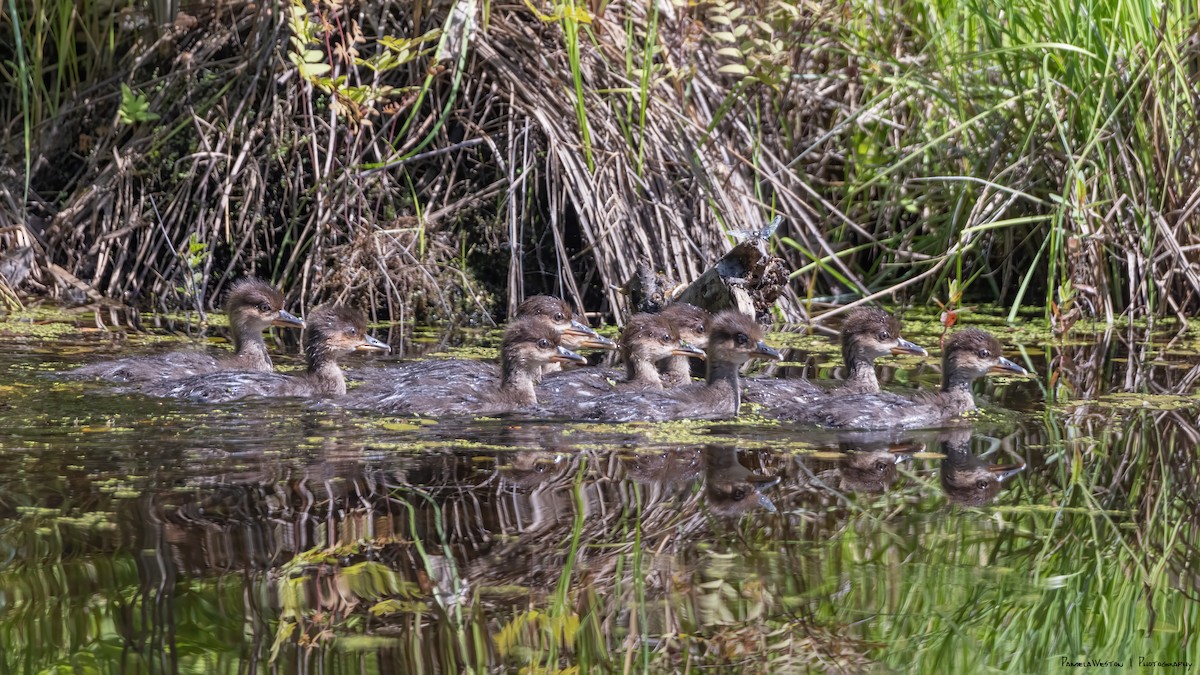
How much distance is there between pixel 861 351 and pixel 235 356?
3.16m

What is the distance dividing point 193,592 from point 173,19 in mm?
6773

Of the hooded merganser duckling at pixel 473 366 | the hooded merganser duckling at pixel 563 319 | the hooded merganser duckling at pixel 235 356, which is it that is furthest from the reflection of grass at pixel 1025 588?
the hooded merganser duckling at pixel 235 356

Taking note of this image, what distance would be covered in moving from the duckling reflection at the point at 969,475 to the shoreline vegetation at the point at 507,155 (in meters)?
3.13

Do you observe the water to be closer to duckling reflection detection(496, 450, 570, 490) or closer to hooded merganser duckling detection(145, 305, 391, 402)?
duckling reflection detection(496, 450, 570, 490)

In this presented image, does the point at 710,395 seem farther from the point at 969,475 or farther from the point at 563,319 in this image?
A: the point at 969,475

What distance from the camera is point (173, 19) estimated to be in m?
9.71

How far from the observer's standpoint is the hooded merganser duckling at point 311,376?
6.79 metres

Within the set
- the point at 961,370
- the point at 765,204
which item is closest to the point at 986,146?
the point at 765,204

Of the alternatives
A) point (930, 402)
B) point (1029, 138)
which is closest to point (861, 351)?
point (930, 402)

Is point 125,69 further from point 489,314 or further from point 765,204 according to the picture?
point 765,204

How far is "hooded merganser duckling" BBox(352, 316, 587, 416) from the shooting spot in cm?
669

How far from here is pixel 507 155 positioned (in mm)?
9531

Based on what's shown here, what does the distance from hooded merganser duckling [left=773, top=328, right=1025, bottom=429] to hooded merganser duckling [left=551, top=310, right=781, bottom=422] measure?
13.2 inches

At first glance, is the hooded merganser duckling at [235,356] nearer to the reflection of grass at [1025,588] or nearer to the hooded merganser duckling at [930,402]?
the hooded merganser duckling at [930,402]
